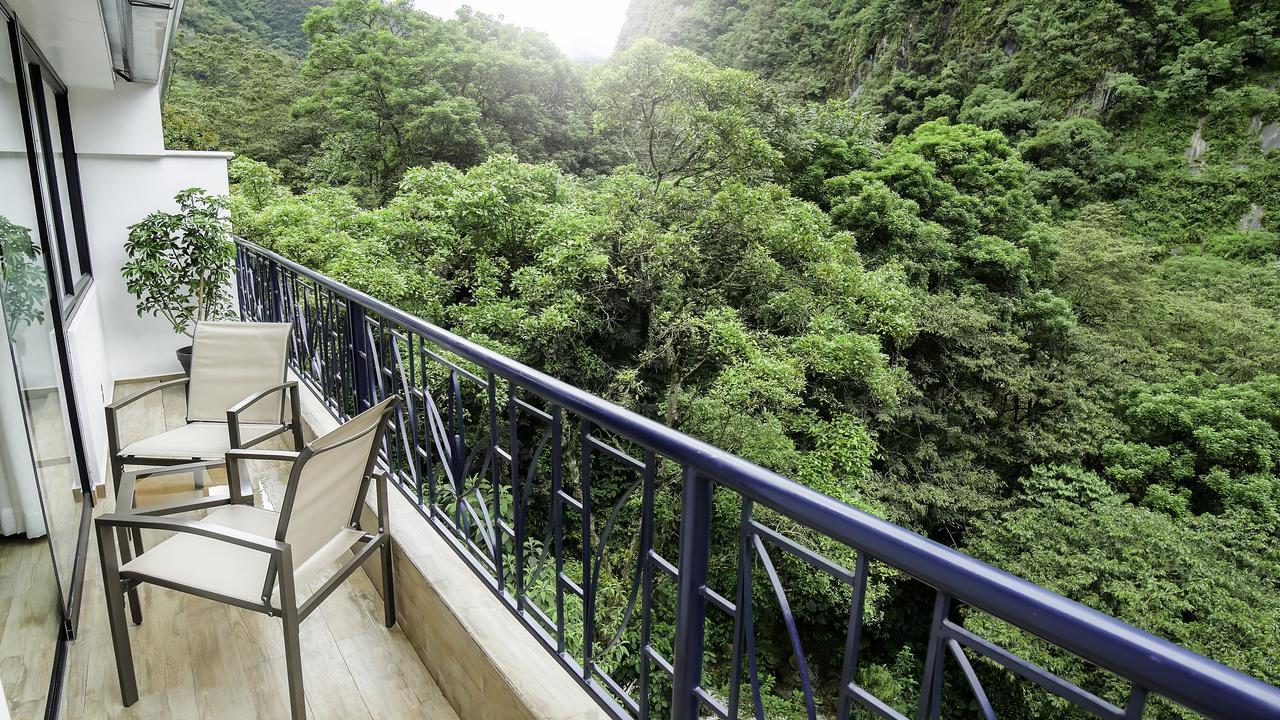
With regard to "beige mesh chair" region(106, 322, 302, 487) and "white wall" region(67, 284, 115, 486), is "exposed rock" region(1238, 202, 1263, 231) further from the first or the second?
"white wall" region(67, 284, 115, 486)

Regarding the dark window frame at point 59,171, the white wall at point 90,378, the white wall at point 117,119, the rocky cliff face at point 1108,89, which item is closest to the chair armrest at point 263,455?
the white wall at point 90,378

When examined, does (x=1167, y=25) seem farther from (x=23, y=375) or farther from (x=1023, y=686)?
(x=23, y=375)

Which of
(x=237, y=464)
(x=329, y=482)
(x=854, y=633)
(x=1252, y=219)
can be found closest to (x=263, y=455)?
(x=237, y=464)

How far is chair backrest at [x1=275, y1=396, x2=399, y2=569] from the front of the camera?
137 cm

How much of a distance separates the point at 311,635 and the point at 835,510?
1689mm

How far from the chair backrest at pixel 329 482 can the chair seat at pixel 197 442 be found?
733mm

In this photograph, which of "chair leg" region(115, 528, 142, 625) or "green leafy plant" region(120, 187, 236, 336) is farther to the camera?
"green leafy plant" region(120, 187, 236, 336)

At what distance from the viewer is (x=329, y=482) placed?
1.52 metres

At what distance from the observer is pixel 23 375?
1969 millimetres

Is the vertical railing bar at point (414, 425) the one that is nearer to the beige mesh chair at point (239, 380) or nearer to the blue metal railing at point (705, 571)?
the blue metal railing at point (705, 571)

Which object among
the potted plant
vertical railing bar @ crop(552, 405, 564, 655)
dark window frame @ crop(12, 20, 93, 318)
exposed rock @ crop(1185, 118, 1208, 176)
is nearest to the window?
dark window frame @ crop(12, 20, 93, 318)

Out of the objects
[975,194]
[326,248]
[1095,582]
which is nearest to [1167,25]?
[975,194]

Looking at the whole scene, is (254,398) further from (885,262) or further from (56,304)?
(885,262)

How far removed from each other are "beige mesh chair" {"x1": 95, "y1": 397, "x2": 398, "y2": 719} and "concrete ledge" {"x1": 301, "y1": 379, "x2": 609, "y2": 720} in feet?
0.57
